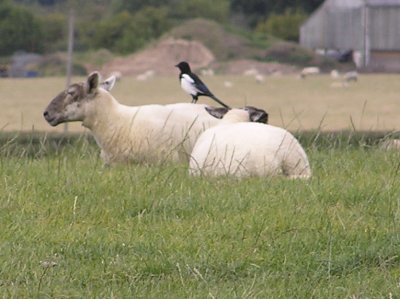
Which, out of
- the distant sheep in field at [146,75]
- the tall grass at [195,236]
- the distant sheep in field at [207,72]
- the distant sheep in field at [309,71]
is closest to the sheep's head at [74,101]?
the tall grass at [195,236]

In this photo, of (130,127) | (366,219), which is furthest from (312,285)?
(130,127)

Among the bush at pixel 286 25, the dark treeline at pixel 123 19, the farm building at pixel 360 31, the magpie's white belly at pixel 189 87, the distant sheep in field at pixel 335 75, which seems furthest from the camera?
the bush at pixel 286 25

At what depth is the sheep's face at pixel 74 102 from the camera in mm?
9430

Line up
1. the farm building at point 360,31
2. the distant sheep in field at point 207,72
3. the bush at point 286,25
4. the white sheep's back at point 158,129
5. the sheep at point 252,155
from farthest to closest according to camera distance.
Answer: the bush at point 286,25 < the distant sheep in field at point 207,72 < the farm building at point 360,31 < the white sheep's back at point 158,129 < the sheep at point 252,155

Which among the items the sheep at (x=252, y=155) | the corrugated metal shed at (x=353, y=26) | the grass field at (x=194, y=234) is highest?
the grass field at (x=194, y=234)

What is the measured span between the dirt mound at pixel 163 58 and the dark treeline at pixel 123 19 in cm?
137

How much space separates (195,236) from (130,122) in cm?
422

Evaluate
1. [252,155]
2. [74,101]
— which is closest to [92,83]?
[74,101]

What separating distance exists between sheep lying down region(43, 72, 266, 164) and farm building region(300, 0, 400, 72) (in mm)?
27184

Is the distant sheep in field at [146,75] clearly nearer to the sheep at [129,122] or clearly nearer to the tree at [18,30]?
the tree at [18,30]

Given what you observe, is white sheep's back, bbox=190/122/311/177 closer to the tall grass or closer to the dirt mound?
the tall grass

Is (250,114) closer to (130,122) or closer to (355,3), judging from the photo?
(130,122)

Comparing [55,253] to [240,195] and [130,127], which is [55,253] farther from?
[130,127]

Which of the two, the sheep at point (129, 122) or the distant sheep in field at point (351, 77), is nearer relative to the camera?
the sheep at point (129, 122)
